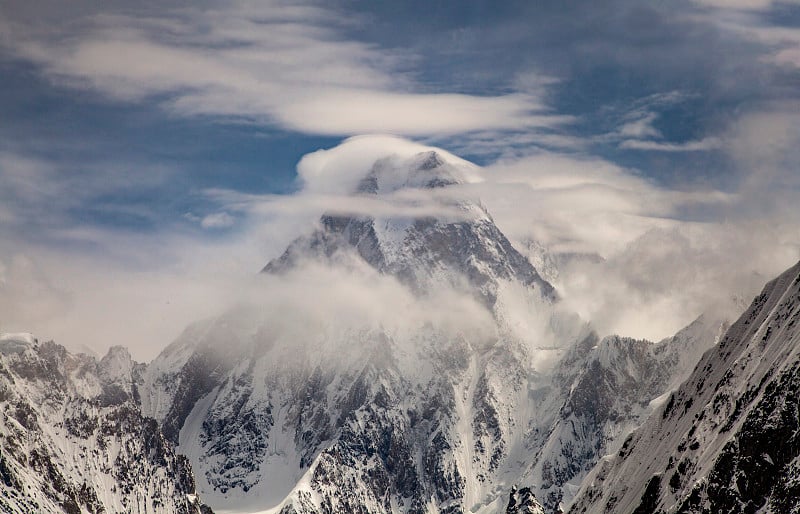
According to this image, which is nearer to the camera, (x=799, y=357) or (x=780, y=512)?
(x=780, y=512)

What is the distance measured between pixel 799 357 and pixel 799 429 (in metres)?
15.7

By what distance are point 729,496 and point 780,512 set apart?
63.8ft

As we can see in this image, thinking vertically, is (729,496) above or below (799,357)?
below

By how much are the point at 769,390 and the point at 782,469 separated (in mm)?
17839

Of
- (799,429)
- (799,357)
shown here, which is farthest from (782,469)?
(799,357)

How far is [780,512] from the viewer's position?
175875 millimetres

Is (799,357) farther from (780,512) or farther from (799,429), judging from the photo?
(780,512)

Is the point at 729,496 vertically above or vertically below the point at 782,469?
below

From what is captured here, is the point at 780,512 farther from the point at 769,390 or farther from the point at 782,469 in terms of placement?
the point at 769,390

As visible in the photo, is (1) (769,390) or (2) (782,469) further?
(1) (769,390)

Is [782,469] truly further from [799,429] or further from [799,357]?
[799,357]

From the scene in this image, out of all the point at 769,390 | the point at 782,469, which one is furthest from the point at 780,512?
the point at 769,390

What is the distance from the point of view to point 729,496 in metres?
195

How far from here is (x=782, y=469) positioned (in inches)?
7151
